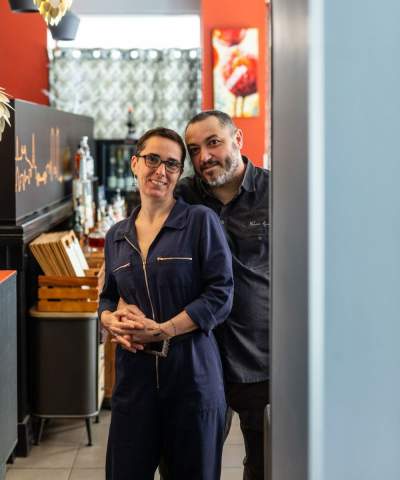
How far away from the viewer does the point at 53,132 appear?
20.2 feet

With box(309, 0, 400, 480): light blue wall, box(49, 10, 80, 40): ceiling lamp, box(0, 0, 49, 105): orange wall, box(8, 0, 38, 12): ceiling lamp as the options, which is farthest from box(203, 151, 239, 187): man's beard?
box(0, 0, 49, 105): orange wall

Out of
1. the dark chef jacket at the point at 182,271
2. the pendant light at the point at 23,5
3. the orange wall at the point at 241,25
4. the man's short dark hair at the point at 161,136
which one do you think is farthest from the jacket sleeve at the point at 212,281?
the orange wall at the point at 241,25

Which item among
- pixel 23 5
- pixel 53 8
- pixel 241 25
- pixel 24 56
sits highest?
pixel 241 25

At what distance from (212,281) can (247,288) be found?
29 cm

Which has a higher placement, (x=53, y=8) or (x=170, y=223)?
(x=53, y=8)

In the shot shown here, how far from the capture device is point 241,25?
11539 mm

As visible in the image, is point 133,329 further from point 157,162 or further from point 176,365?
point 157,162

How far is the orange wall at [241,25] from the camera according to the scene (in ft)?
37.7

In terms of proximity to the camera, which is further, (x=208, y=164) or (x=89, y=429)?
(x=89, y=429)

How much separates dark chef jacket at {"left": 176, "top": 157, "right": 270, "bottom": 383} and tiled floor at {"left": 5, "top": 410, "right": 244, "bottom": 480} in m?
1.65

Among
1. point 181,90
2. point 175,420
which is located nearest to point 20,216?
point 175,420

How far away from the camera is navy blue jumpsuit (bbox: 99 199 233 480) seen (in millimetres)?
2723

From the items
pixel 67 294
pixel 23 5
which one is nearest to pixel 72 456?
pixel 67 294

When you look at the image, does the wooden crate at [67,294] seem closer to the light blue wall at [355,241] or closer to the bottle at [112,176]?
the light blue wall at [355,241]
